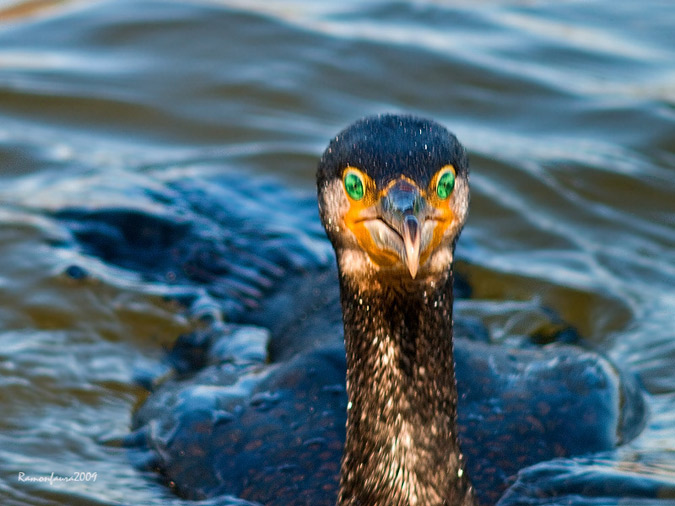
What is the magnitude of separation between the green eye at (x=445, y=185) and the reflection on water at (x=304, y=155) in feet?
4.50

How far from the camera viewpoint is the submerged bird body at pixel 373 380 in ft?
11.0

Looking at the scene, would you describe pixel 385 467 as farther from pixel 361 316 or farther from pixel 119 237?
pixel 119 237

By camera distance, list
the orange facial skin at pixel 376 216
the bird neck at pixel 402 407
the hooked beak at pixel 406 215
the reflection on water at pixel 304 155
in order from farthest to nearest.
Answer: the reflection on water at pixel 304 155 → the bird neck at pixel 402 407 → the orange facial skin at pixel 376 216 → the hooked beak at pixel 406 215

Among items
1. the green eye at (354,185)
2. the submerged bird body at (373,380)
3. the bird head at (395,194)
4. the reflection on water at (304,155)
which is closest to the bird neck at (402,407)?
the submerged bird body at (373,380)

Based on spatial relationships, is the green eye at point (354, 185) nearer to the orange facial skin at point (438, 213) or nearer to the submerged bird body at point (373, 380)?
the submerged bird body at point (373, 380)

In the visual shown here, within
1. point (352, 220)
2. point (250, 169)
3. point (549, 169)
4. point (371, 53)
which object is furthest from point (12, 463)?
point (371, 53)

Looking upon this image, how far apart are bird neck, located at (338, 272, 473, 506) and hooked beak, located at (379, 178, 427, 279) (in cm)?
36

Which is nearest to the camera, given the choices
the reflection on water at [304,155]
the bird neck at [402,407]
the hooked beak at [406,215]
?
the hooked beak at [406,215]

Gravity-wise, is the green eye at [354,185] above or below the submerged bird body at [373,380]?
above

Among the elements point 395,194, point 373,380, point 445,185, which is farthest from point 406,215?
point 373,380

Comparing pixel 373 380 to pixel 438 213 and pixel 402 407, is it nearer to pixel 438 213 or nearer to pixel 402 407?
pixel 402 407

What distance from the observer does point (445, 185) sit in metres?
3.36

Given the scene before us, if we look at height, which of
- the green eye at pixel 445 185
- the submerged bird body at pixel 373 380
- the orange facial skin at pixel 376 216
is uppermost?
the green eye at pixel 445 185

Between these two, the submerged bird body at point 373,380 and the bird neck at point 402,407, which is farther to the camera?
the bird neck at point 402,407
